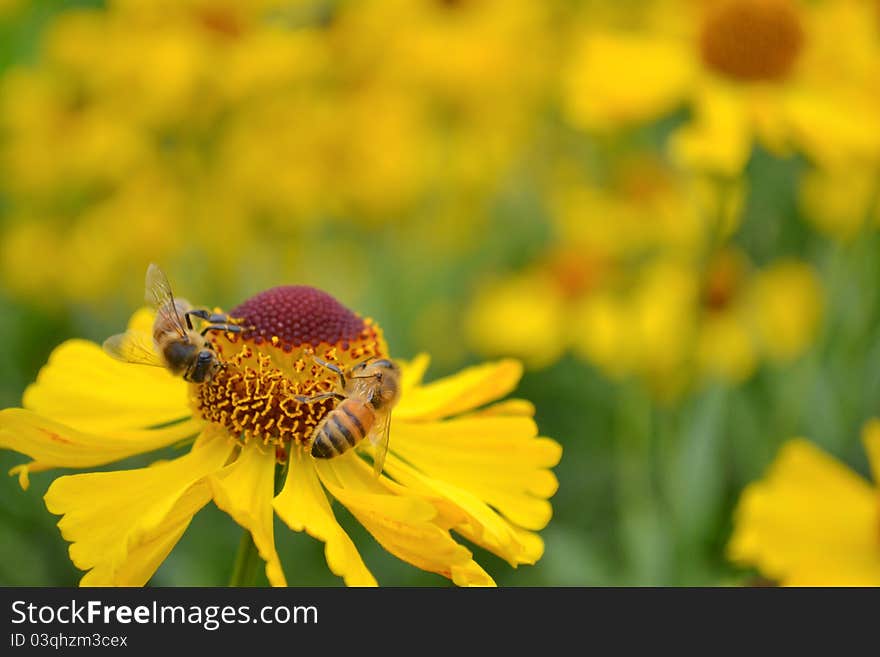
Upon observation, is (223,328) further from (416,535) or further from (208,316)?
(416,535)

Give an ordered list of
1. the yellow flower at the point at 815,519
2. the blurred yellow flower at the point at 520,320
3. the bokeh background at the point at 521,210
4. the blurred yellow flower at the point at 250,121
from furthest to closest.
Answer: the blurred yellow flower at the point at 520,320 → the blurred yellow flower at the point at 250,121 → the bokeh background at the point at 521,210 → the yellow flower at the point at 815,519

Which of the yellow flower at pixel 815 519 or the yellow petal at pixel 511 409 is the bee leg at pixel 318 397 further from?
the yellow flower at pixel 815 519

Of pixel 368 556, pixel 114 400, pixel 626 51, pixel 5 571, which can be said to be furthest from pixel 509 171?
pixel 114 400

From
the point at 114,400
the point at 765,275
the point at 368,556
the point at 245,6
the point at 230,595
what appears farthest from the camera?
the point at 245,6

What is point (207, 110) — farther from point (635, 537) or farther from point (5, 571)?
point (635, 537)

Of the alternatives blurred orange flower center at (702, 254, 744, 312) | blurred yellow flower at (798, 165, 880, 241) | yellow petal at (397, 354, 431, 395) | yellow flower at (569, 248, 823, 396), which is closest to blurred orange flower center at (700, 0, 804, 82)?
blurred yellow flower at (798, 165, 880, 241)

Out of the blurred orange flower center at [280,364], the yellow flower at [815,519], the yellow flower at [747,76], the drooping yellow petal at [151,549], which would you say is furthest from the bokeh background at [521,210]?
the drooping yellow petal at [151,549]
